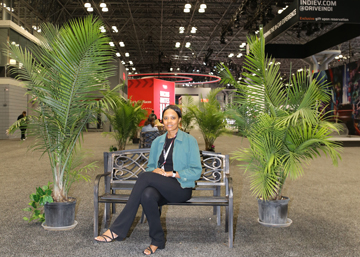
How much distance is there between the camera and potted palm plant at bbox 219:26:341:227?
142 inches

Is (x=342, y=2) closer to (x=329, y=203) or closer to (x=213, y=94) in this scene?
(x=213, y=94)

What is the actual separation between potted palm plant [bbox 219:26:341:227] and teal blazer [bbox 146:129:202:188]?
0.58 meters

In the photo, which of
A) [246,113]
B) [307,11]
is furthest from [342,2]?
[246,113]

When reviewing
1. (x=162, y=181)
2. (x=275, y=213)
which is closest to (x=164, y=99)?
(x=275, y=213)

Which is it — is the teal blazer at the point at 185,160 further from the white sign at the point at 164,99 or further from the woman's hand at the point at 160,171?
the white sign at the point at 164,99

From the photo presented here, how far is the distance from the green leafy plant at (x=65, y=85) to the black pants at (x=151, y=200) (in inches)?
35.8

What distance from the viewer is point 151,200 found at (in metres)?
2.98

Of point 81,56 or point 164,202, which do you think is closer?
point 164,202

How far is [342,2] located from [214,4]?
44.9 ft

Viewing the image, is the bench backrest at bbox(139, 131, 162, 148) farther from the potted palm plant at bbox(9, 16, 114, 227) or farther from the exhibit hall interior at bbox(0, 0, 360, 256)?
the potted palm plant at bbox(9, 16, 114, 227)

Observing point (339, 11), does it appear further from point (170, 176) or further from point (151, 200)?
point (151, 200)

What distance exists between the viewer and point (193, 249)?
10.2 ft

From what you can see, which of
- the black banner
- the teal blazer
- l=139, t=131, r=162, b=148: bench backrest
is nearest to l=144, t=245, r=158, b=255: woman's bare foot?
the teal blazer

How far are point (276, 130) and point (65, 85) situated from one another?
2.09 meters
